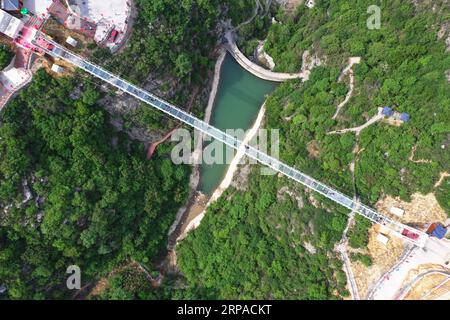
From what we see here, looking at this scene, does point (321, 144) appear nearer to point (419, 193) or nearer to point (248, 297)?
point (419, 193)

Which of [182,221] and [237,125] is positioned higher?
[237,125]

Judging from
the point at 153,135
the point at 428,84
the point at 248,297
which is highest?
the point at 428,84

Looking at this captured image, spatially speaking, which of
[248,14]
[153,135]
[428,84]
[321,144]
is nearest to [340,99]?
[321,144]

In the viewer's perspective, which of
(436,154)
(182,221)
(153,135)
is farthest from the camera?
(182,221)

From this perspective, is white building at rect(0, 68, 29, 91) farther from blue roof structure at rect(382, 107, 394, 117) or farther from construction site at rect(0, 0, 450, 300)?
blue roof structure at rect(382, 107, 394, 117)

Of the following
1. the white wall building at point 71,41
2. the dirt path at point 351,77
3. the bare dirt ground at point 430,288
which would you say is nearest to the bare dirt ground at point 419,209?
the bare dirt ground at point 430,288

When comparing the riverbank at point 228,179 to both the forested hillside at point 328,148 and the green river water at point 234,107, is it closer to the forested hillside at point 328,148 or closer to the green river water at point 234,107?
the green river water at point 234,107

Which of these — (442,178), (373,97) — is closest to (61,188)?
(373,97)

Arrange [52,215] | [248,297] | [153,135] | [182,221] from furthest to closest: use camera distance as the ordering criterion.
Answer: [182,221] < [153,135] < [248,297] < [52,215]
